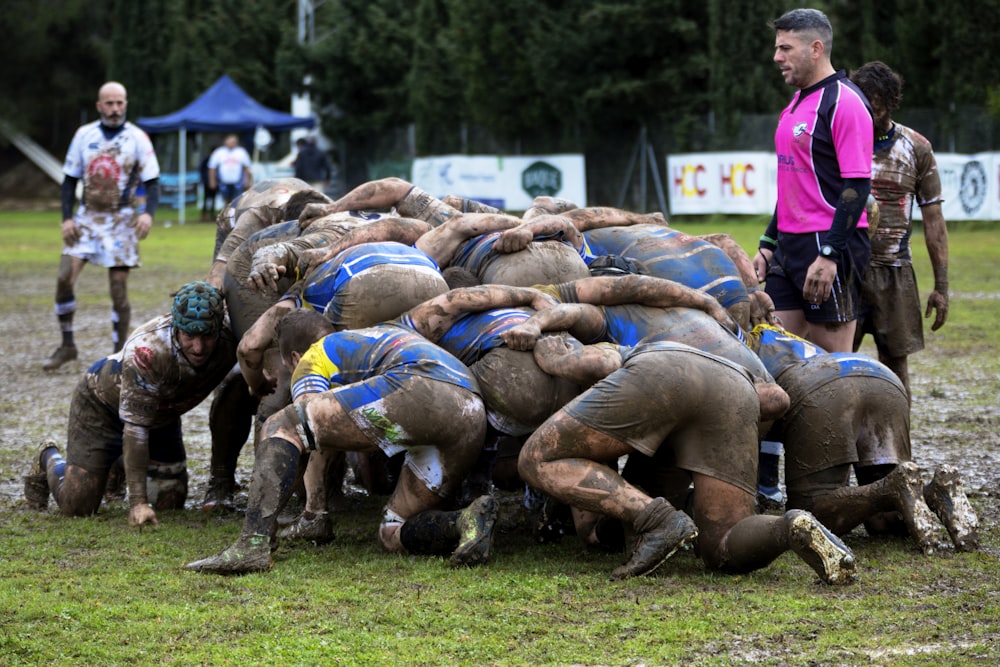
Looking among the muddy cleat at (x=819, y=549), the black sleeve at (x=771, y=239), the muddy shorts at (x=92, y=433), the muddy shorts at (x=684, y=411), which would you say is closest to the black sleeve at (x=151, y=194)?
the muddy shorts at (x=92, y=433)

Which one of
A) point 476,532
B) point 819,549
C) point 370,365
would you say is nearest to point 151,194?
point 370,365

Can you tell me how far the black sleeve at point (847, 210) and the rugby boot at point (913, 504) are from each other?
131 centimetres

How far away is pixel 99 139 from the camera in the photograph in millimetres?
11516

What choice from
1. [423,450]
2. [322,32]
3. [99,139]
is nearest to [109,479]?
[423,450]

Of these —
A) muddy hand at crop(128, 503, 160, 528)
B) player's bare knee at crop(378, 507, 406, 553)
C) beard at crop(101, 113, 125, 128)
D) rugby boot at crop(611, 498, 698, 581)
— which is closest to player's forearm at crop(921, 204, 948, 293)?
rugby boot at crop(611, 498, 698, 581)

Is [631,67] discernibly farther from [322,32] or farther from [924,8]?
[322,32]

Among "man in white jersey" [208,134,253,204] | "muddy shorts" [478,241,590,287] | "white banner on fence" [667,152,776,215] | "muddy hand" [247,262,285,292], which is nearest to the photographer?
"muddy hand" [247,262,285,292]

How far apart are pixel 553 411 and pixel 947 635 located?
1.88 meters

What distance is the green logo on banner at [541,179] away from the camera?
30953 millimetres

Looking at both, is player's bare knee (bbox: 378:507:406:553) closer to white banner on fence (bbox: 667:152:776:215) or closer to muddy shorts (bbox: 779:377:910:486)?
muddy shorts (bbox: 779:377:910:486)

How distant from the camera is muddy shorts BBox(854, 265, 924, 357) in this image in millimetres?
7258

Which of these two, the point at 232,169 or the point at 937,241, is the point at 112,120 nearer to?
the point at 937,241

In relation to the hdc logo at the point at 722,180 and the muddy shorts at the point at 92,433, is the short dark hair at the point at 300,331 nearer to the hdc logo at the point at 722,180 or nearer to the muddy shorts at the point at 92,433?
the muddy shorts at the point at 92,433

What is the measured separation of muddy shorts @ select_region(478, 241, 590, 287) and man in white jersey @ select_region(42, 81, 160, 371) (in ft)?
18.7
